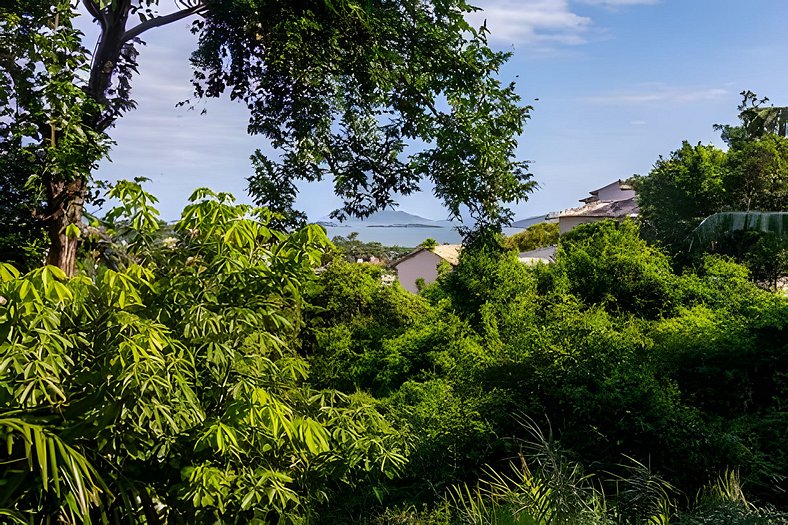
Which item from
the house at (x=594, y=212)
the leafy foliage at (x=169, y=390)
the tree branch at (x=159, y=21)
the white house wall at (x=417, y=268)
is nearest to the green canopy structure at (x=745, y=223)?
the tree branch at (x=159, y=21)

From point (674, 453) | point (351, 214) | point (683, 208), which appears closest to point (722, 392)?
point (674, 453)

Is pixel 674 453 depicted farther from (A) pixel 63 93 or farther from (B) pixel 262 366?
(A) pixel 63 93

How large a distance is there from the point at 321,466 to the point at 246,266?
4.15ft

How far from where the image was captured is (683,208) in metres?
17.3

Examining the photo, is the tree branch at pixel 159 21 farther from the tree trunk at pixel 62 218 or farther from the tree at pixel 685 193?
the tree at pixel 685 193

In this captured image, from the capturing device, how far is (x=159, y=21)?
21.7 ft

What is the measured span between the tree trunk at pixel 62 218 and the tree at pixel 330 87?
0.04 feet

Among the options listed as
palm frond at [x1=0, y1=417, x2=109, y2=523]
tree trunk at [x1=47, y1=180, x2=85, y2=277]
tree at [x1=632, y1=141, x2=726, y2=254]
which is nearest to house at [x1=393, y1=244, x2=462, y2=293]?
tree at [x1=632, y1=141, x2=726, y2=254]

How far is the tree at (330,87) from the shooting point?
5.51 m

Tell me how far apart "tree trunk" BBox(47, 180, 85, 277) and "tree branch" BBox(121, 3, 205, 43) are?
1737 millimetres

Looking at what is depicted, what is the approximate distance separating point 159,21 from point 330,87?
1.85 meters

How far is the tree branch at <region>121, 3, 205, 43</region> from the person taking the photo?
6379mm

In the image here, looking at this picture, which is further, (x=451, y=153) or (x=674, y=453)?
(x=451, y=153)

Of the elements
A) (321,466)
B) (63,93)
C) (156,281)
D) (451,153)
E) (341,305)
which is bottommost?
(321,466)
